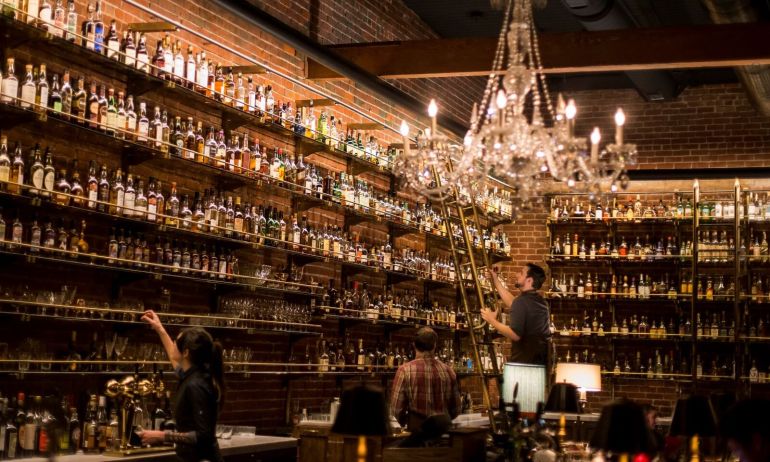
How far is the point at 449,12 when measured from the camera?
1117 centimetres

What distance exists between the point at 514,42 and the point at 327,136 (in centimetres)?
306

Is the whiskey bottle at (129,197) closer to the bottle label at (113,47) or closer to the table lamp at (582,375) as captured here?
the bottle label at (113,47)

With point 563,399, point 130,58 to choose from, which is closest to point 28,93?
point 130,58

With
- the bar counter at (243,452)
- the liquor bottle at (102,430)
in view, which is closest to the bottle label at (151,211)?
the liquor bottle at (102,430)

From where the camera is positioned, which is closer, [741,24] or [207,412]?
[207,412]

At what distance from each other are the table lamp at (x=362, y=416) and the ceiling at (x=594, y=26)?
6.50 meters

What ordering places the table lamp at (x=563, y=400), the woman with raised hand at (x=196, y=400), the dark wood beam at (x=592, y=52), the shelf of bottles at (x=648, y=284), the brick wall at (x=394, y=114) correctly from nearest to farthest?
1. the woman with raised hand at (x=196, y=400)
2. the table lamp at (x=563, y=400)
3. the brick wall at (x=394, y=114)
4. the dark wood beam at (x=592, y=52)
5. the shelf of bottles at (x=648, y=284)

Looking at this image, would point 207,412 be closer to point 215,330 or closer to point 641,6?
point 215,330

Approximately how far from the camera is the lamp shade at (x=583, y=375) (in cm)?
936

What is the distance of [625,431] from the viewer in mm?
3287

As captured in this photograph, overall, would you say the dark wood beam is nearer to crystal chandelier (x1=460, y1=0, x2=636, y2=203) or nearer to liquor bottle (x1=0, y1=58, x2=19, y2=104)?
crystal chandelier (x1=460, y1=0, x2=636, y2=203)

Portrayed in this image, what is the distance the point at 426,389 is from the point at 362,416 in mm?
3242

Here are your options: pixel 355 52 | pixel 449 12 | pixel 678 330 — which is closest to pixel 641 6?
pixel 449 12

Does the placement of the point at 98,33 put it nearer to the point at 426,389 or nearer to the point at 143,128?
the point at 143,128
